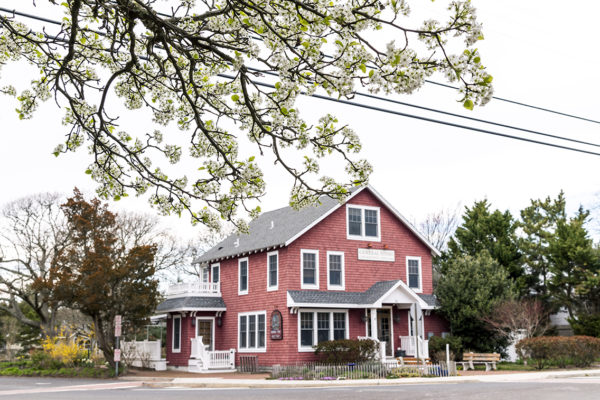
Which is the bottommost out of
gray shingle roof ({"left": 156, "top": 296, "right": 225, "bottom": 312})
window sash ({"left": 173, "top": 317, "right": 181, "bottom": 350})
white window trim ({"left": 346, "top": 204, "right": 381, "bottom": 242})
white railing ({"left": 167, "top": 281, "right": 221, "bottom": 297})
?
window sash ({"left": 173, "top": 317, "right": 181, "bottom": 350})

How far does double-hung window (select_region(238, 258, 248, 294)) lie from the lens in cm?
2967

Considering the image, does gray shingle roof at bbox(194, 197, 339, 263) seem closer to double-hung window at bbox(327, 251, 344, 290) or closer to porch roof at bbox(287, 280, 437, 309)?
double-hung window at bbox(327, 251, 344, 290)

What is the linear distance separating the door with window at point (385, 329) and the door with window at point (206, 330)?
8.75 m

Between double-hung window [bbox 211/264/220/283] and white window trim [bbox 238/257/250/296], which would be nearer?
white window trim [bbox 238/257/250/296]

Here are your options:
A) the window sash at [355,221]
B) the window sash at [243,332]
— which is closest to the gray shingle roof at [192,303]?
the window sash at [243,332]

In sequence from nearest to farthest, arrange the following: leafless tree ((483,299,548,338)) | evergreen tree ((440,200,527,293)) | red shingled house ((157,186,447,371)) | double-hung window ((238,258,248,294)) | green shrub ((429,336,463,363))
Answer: red shingled house ((157,186,447,371)), leafless tree ((483,299,548,338)), green shrub ((429,336,463,363)), double-hung window ((238,258,248,294)), evergreen tree ((440,200,527,293))

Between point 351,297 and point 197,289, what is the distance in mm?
8403

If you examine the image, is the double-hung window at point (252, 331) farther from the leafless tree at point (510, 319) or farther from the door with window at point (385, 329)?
the leafless tree at point (510, 319)

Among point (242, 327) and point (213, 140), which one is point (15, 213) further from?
point (213, 140)

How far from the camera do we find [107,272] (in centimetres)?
2572

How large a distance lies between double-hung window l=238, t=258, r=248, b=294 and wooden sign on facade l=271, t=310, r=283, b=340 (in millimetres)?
3211

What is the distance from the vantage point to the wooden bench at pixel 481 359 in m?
26.1

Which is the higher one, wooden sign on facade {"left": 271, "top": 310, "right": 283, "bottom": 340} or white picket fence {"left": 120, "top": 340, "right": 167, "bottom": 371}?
wooden sign on facade {"left": 271, "top": 310, "right": 283, "bottom": 340}

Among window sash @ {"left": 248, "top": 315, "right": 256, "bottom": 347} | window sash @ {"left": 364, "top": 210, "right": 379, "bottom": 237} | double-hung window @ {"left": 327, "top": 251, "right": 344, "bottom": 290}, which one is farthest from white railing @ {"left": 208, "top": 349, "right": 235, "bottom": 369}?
window sash @ {"left": 364, "top": 210, "right": 379, "bottom": 237}
